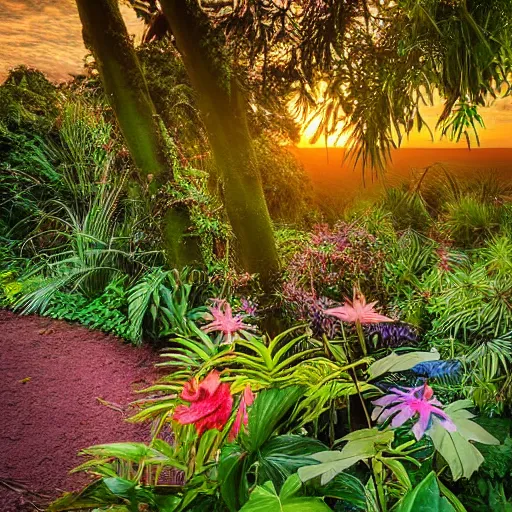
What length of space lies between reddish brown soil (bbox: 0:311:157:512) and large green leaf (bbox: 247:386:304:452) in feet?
2.60

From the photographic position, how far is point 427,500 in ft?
1.69

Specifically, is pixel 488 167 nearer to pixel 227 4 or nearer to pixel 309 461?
pixel 227 4

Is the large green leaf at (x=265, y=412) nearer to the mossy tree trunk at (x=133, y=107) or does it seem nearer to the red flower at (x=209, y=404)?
the red flower at (x=209, y=404)

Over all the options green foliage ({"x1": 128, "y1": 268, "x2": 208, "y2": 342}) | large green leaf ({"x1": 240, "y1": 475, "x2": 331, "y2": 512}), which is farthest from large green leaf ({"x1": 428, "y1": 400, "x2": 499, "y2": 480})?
green foliage ({"x1": 128, "y1": 268, "x2": 208, "y2": 342})

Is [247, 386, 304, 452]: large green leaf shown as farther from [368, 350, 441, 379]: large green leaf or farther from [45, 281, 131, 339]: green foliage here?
[45, 281, 131, 339]: green foliage

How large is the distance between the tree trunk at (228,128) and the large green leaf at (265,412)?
1.38 m

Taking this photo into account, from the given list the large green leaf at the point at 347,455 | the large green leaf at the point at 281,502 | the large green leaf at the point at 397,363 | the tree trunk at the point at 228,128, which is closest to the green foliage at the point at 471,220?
the tree trunk at the point at 228,128

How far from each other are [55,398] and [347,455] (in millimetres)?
1352

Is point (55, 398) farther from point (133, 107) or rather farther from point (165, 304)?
point (133, 107)

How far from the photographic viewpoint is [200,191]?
2.45 m

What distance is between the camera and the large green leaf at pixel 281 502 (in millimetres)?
580

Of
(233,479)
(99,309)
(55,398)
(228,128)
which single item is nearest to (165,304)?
(99,309)

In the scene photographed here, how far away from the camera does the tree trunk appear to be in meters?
2.06

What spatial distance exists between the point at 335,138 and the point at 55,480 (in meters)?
1.55
